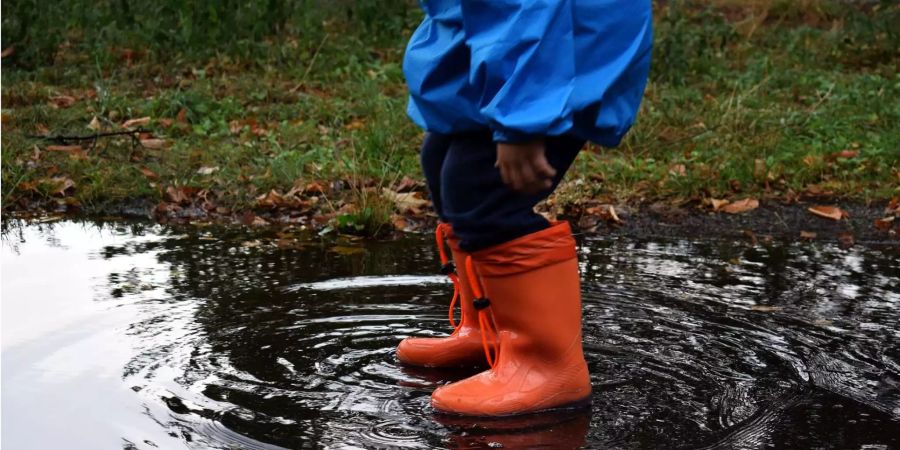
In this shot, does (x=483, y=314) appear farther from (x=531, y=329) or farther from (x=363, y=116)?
(x=363, y=116)

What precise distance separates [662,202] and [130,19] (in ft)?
14.2

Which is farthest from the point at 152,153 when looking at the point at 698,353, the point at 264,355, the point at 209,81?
the point at 698,353

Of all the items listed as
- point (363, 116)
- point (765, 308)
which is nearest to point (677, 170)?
point (765, 308)

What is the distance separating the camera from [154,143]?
5.97 meters

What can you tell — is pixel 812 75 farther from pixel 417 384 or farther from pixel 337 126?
pixel 417 384

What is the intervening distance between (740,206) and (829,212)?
1.11ft

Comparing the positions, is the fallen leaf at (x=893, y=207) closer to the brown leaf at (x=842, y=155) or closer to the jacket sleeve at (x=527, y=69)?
the brown leaf at (x=842, y=155)

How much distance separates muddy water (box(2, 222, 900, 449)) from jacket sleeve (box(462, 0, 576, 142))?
2.11 ft

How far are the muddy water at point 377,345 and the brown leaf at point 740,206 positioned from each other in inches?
18.4

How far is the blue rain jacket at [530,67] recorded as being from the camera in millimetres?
2480

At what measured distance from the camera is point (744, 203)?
4.95 meters

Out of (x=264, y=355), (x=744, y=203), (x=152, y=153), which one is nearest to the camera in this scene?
(x=264, y=355)

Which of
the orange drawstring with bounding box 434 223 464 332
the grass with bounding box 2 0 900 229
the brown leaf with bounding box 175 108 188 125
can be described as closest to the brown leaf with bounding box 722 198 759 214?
the grass with bounding box 2 0 900 229

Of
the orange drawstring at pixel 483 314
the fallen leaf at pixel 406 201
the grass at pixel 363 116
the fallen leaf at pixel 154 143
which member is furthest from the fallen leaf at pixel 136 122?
the orange drawstring at pixel 483 314
